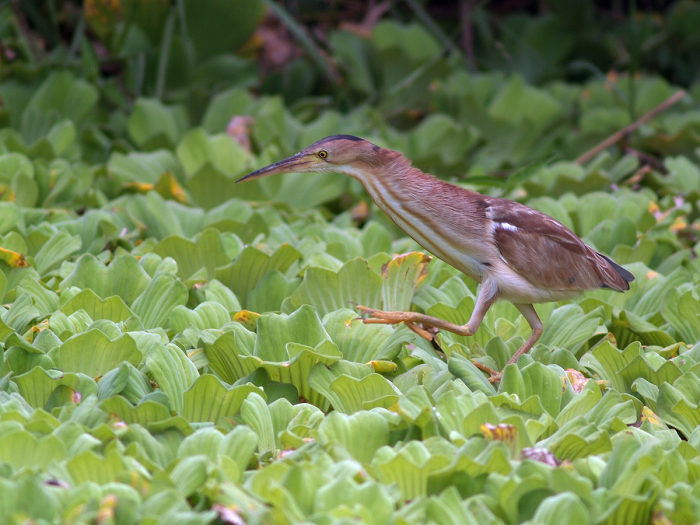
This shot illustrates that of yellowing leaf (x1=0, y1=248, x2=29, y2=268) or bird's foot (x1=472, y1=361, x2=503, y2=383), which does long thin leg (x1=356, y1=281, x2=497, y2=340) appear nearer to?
bird's foot (x1=472, y1=361, x2=503, y2=383)

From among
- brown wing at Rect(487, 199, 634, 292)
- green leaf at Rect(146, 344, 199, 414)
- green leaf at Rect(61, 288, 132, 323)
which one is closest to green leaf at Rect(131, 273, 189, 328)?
green leaf at Rect(61, 288, 132, 323)

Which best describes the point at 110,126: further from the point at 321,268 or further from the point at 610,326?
the point at 610,326

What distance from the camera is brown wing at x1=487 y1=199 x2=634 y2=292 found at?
3166mm

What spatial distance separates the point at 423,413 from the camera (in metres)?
2.30

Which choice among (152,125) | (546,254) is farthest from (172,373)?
(152,125)

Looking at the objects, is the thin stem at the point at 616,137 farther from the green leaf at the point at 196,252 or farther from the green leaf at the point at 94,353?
the green leaf at the point at 94,353

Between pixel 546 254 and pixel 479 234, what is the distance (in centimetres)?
26

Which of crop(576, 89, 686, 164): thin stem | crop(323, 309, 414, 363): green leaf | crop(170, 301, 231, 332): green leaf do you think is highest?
crop(170, 301, 231, 332): green leaf

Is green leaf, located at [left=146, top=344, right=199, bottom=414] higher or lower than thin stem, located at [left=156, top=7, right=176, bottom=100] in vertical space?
lower

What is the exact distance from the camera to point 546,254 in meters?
3.24

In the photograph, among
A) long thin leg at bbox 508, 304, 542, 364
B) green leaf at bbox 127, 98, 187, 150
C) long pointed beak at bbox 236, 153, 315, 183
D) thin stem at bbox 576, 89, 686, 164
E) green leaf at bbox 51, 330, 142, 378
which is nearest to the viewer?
green leaf at bbox 51, 330, 142, 378

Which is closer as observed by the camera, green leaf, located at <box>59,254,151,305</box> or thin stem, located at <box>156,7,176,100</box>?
A: green leaf, located at <box>59,254,151,305</box>

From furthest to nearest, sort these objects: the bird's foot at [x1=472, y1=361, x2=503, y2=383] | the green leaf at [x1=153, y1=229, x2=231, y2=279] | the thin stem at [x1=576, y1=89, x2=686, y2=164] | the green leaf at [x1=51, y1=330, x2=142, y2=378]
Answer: the thin stem at [x1=576, y1=89, x2=686, y2=164]
the green leaf at [x1=153, y1=229, x2=231, y2=279]
the bird's foot at [x1=472, y1=361, x2=503, y2=383]
the green leaf at [x1=51, y1=330, x2=142, y2=378]

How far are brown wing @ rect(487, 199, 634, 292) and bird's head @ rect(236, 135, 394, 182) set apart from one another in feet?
1.61
